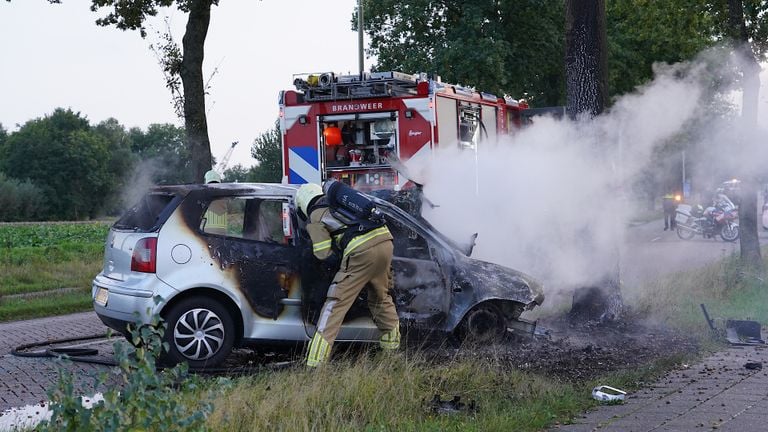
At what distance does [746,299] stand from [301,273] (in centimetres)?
716

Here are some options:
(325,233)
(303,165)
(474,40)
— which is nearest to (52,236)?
(474,40)

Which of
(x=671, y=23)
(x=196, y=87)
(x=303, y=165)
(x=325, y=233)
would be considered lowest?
(x=325, y=233)

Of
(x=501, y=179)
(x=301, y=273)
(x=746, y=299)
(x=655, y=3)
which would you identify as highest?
(x=655, y=3)

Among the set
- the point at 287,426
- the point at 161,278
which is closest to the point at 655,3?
the point at 161,278

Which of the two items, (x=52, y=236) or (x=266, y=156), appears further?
(x=52, y=236)

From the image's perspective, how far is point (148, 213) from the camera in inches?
337

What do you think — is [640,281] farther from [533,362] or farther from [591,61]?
[533,362]

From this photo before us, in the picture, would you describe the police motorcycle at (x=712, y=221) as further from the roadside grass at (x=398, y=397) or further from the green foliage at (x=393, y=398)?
the green foliage at (x=393, y=398)

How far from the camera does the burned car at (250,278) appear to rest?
820 cm

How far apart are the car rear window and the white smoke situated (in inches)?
136

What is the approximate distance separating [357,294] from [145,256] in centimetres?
186

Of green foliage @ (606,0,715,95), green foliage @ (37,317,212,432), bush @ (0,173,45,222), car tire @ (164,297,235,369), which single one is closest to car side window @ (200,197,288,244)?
car tire @ (164,297,235,369)

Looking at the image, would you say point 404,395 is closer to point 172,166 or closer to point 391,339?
point 391,339

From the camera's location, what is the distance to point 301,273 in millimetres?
8555
